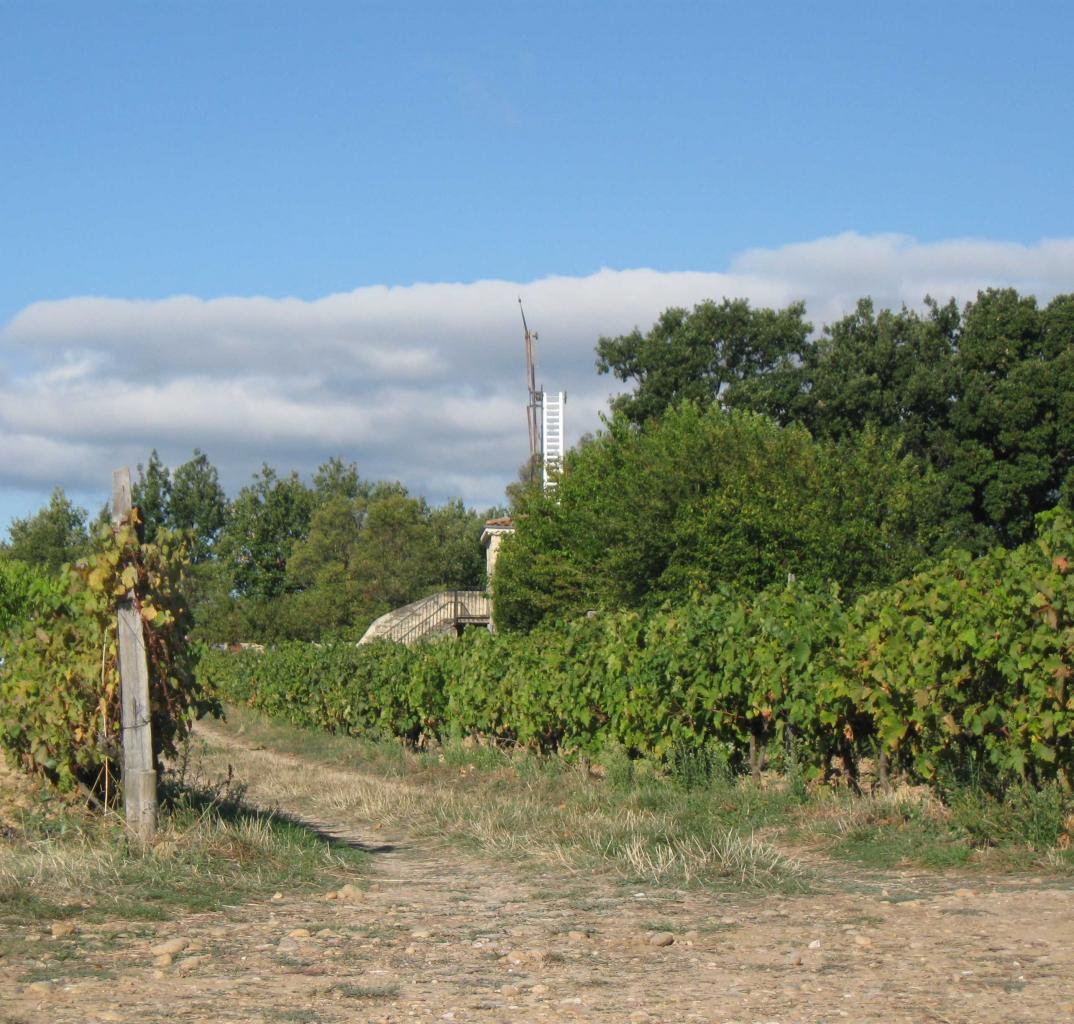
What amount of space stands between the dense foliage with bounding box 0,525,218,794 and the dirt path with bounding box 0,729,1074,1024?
2.23 meters

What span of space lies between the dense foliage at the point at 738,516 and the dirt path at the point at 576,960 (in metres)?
17.0

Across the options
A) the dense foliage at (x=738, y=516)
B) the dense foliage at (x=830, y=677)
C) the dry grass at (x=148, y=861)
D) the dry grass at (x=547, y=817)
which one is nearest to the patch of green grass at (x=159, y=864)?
the dry grass at (x=148, y=861)

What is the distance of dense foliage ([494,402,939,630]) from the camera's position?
26.8 metres

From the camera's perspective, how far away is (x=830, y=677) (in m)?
9.73

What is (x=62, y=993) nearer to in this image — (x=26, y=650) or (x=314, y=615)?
(x=26, y=650)

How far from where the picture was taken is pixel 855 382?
42.9 metres

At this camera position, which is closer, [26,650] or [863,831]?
[863,831]

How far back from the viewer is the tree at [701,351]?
1945 inches

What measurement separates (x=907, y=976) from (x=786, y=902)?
1.64 m

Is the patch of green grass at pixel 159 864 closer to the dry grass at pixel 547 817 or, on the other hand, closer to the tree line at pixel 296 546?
the dry grass at pixel 547 817

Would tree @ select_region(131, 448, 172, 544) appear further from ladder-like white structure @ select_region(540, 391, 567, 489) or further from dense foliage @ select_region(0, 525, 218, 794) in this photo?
dense foliage @ select_region(0, 525, 218, 794)

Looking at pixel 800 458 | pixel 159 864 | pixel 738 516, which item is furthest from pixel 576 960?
pixel 800 458

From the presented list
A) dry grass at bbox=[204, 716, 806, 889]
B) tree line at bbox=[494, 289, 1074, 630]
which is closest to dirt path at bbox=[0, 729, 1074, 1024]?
dry grass at bbox=[204, 716, 806, 889]

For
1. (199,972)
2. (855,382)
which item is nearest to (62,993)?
(199,972)
